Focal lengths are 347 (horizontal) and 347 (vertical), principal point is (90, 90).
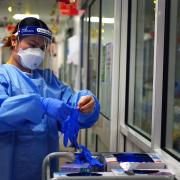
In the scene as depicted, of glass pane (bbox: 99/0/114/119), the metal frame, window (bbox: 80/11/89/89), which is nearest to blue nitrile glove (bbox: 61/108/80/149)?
the metal frame

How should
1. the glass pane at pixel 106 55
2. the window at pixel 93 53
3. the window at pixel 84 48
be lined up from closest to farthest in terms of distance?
the glass pane at pixel 106 55 < the window at pixel 93 53 < the window at pixel 84 48

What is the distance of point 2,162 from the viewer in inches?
69.2

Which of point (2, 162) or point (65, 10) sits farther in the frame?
point (65, 10)

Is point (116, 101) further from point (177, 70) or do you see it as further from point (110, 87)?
point (177, 70)

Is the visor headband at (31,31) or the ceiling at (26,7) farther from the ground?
the ceiling at (26,7)

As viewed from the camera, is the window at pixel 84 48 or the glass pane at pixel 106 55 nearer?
the glass pane at pixel 106 55

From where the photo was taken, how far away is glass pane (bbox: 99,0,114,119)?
2855mm

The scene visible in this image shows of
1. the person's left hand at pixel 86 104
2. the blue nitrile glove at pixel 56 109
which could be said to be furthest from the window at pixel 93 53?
the blue nitrile glove at pixel 56 109

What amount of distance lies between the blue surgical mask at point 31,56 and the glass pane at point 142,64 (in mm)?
738

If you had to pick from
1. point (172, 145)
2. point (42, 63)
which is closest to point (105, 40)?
point (42, 63)

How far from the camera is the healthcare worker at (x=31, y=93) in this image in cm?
170

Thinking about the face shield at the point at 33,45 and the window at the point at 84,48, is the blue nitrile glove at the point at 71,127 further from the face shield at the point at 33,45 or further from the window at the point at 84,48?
the window at the point at 84,48

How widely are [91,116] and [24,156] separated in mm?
403

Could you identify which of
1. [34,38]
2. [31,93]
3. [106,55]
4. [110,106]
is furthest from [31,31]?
[106,55]
